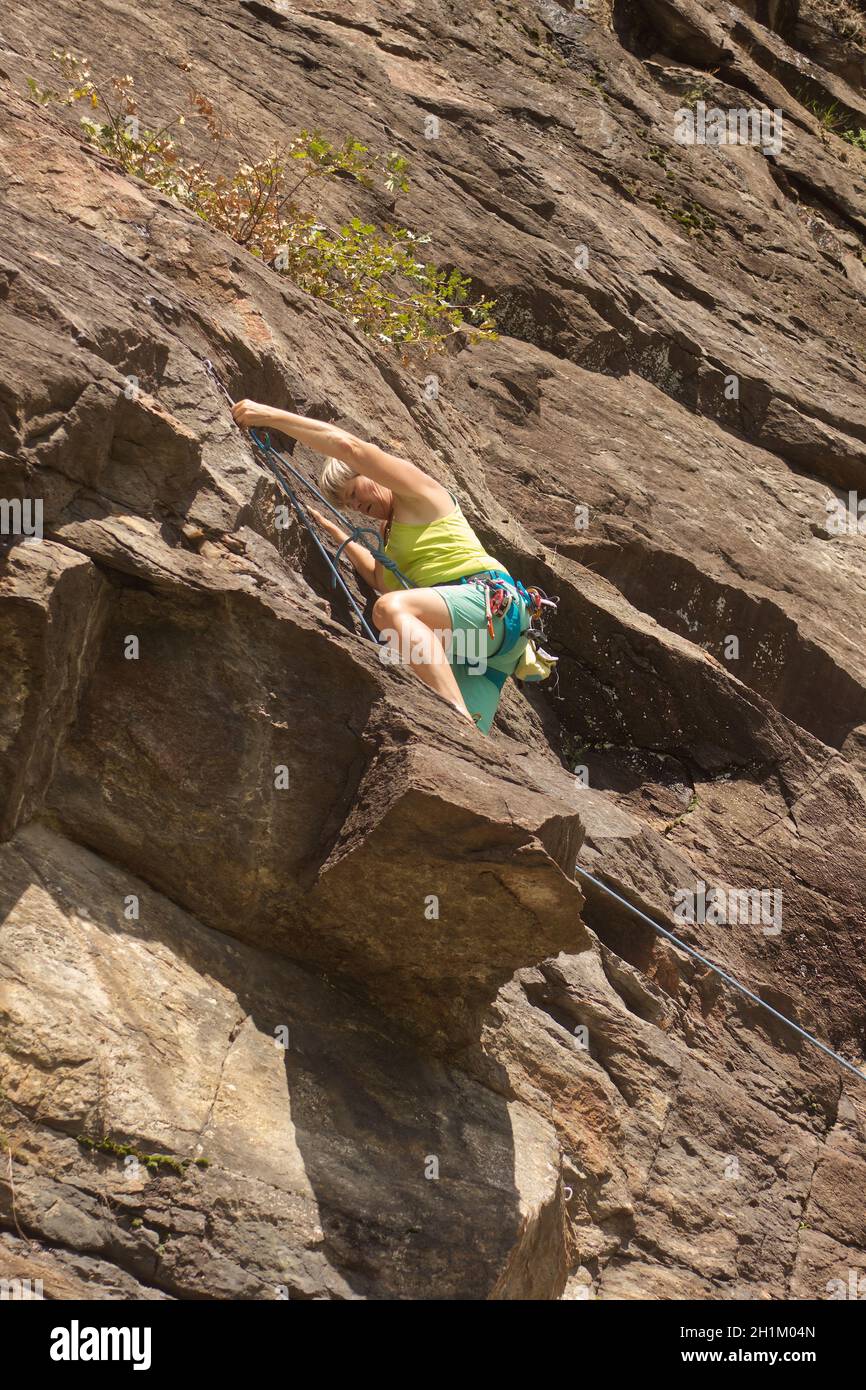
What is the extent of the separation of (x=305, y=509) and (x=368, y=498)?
0.32m

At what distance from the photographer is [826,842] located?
923 centimetres

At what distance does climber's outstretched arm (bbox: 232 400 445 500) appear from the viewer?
262 inches


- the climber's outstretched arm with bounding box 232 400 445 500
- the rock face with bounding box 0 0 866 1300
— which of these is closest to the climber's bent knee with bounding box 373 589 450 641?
the rock face with bounding box 0 0 866 1300

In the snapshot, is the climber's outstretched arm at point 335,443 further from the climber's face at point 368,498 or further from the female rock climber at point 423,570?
the climber's face at point 368,498

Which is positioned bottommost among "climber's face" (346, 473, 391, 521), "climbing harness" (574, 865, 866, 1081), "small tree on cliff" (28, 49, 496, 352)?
"climbing harness" (574, 865, 866, 1081)

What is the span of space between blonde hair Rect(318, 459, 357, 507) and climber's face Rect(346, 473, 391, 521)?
29 millimetres

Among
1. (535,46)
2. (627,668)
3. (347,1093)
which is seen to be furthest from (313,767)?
(535,46)

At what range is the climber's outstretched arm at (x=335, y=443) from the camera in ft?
21.8

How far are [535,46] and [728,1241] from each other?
12.5 metres

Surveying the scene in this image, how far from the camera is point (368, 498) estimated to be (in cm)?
711

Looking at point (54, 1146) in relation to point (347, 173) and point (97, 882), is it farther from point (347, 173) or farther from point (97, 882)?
point (347, 173)

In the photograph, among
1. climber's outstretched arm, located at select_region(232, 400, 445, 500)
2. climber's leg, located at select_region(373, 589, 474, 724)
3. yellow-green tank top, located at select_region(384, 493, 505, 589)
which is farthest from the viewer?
yellow-green tank top, located at select_region(384, 493, 505, 589)

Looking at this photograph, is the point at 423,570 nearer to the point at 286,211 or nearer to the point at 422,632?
the point at 422,632

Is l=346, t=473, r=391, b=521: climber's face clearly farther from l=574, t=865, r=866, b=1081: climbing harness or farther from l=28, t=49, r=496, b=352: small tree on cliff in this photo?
l=28, t=49, r=496, b=352: small tree on cliff
